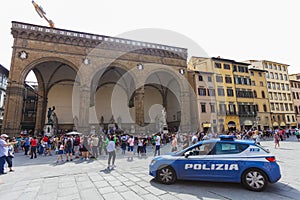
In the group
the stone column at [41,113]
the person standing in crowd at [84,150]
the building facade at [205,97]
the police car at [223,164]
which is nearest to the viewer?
the police car at [223,164]

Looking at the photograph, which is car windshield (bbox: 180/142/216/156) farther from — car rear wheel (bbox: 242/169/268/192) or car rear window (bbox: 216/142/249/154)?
car rear wheel (bbox: 242/169/268/192)

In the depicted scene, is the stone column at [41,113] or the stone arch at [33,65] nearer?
the stone arch at [33,65]

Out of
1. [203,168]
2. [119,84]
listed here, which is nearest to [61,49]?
[119,84]

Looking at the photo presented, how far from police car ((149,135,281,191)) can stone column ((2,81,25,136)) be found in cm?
1674

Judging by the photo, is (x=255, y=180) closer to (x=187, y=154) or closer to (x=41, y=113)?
(x=187, y=154)

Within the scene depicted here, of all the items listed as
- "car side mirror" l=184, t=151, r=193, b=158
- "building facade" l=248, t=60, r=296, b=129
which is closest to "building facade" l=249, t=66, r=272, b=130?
"building facade" l=248, t=60, r=296, b=129

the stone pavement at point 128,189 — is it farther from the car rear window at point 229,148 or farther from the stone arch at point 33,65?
the stone arch at point 33,65

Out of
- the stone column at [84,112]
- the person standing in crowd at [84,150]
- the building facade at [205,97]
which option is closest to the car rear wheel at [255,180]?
the person standing in crowd at [84,150]

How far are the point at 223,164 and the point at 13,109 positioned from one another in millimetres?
19164

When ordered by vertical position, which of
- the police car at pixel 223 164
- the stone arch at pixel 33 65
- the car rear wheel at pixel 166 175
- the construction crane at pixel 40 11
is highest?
the construction crane at pixel 40 11

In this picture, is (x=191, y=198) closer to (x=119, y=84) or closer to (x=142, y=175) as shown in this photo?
(x=142, y=175)

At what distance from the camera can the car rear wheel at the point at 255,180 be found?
3.98m

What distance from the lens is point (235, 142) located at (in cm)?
447

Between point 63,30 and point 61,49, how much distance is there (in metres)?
2.34
